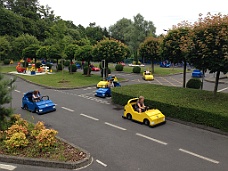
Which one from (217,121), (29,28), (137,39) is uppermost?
(29,28)

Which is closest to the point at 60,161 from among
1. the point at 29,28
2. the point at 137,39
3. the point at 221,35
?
the point at 221,35

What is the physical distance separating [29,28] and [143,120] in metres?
64.6

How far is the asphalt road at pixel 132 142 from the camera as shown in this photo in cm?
783

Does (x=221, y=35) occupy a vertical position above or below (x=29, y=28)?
below

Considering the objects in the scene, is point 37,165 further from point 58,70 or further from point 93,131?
point 58,70

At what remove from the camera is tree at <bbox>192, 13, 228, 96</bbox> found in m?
11.4

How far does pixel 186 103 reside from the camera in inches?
499

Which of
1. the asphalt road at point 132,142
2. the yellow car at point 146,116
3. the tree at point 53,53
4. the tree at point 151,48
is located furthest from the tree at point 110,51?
the yellow car at point 146,116

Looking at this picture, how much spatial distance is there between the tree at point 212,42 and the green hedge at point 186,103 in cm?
207

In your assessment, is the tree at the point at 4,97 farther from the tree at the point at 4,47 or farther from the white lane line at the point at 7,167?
the tree at the point at 4,47

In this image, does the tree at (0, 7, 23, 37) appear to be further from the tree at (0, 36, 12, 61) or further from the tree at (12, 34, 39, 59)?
the tree at (12, 34, 39, 59)

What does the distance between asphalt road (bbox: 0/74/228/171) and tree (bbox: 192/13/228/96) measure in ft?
11.8

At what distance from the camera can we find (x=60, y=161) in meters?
7.61

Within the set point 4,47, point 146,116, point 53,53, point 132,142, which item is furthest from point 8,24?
point 132,142
